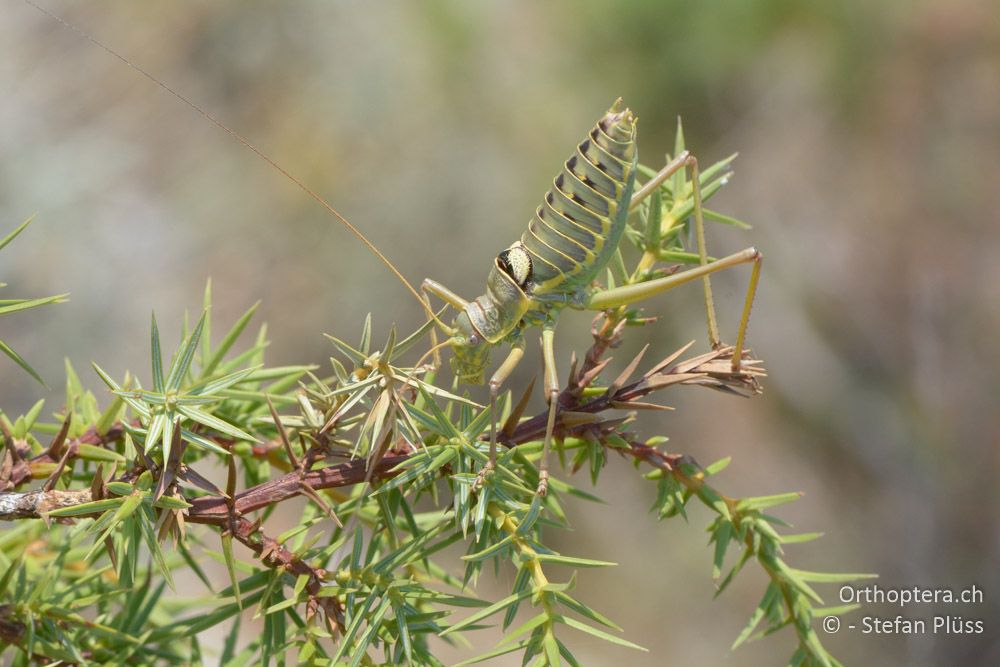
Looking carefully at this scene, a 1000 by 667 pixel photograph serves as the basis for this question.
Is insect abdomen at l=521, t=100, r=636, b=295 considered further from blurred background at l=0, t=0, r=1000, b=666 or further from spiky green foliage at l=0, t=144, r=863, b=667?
blurred background at l=0, t=0, r=1000, b=666

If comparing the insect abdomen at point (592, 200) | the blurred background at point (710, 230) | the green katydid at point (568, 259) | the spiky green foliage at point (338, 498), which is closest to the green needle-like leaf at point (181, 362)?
the spiky green foliage at point (338, 498)

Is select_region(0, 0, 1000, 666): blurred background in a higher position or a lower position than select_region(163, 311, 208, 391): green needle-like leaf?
higher

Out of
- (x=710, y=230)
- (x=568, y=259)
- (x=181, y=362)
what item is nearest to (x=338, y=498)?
(x=181, y=362)

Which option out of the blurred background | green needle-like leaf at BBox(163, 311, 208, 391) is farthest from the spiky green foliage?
the blurred background

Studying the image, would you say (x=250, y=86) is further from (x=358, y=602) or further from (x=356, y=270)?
(x=358, y=602)

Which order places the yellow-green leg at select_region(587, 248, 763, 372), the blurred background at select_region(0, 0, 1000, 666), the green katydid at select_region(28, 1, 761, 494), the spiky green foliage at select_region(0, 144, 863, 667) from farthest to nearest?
the blurred background at select_region(0, 0, 1000, 666) → the green katydid at select_region(28, 1, 761, 494) → the yellow-green leg at select_region(587, 248, 763, 372) → the spiky green foliage at select_region(0, 144, 863, 667)

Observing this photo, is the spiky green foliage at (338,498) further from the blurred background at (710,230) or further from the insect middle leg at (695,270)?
the blurred background at (710,230)
